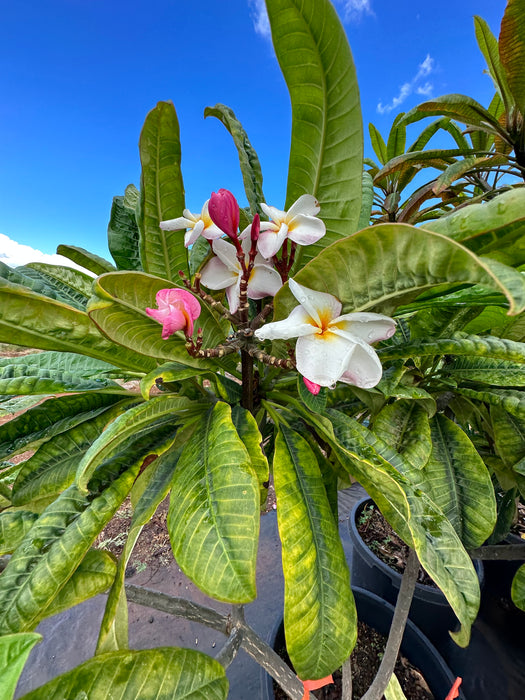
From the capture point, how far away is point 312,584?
1.44 ft

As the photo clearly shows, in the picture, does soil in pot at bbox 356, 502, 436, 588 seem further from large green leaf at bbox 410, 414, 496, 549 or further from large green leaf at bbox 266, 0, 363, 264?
large green leaf at bbox 266, 0, 363, 264

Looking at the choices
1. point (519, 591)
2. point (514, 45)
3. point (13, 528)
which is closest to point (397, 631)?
point (519, 591)

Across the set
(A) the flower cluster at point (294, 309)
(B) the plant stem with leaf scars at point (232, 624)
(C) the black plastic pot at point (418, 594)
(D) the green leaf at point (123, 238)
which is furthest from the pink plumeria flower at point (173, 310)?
(C) the black plastic pot at point (418, 594)

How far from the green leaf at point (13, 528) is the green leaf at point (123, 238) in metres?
0.45

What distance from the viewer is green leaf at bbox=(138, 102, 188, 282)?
1.73 feet

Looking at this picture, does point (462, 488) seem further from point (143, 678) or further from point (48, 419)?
point (48, 419)

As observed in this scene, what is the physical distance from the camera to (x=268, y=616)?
1.43 m

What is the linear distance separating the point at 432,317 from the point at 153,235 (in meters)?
0.51

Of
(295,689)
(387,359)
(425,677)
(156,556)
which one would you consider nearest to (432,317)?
(387,359)

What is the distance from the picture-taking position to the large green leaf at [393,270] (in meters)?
→ 0.26

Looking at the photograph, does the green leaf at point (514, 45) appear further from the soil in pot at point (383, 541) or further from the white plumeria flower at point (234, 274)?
the soil in pot at point (383, 541)

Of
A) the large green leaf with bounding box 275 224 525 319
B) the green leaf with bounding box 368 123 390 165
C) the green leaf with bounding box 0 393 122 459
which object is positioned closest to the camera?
the large green leaf with bounding box 275 224 525 319

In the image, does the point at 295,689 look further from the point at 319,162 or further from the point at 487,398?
the point at 319,162

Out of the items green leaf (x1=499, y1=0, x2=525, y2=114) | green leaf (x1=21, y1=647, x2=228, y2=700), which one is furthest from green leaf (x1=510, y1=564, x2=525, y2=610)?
green leaf (x1=499, y1=0, x2=525, y2=114)
